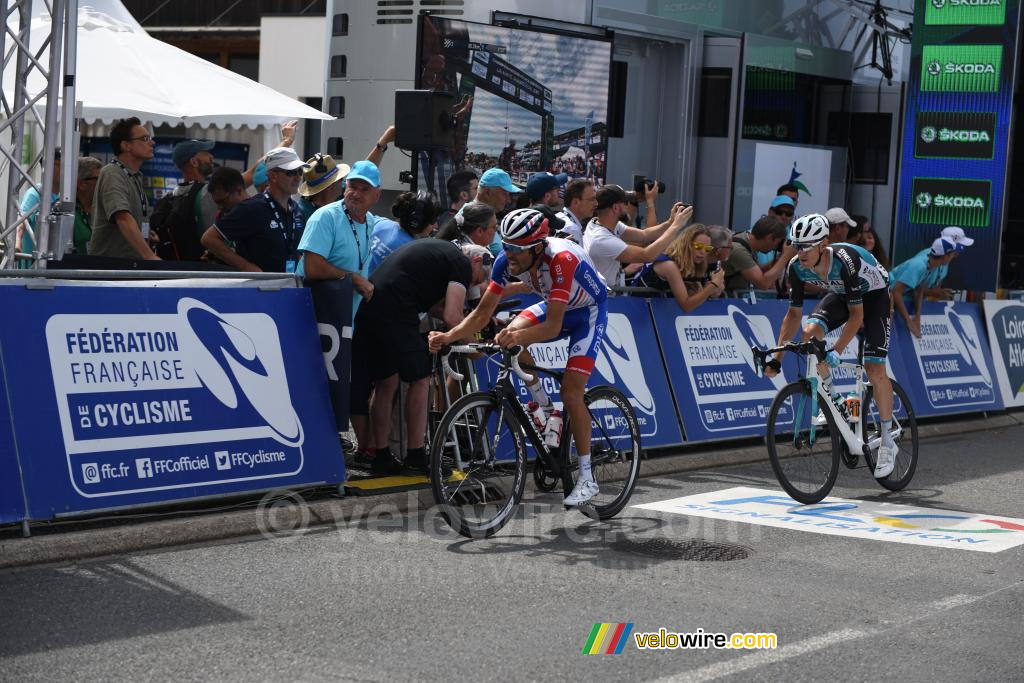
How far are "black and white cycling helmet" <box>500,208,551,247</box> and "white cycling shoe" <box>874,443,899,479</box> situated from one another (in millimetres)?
3526

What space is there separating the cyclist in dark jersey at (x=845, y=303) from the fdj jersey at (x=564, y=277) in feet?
6.25

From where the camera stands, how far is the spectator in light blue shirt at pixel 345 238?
9109mm

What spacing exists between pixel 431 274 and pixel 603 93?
798 centimetres

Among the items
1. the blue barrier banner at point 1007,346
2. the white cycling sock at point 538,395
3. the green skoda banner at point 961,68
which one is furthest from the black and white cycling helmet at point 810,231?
the green skoda banner at point 961,68

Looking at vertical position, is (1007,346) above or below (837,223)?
below

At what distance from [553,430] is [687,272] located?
358cm

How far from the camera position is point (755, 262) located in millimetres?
12641

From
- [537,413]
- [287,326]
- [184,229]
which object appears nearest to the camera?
[537,413]

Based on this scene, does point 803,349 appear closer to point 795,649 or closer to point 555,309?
point 555,309

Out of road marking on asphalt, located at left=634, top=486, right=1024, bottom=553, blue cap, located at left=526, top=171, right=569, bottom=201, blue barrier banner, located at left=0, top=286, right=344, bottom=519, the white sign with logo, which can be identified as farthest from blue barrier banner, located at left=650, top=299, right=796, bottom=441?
the white sign with logo

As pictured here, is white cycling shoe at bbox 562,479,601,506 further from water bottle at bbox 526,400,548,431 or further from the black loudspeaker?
the black loudspeaker

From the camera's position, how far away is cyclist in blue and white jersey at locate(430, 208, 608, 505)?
816 centimetres

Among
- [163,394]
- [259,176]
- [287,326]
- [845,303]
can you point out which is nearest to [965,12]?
[845,303]

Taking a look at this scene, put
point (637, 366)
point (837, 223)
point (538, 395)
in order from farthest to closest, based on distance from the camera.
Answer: point (837, 223)
point (637, 366)
point (538, 395)
